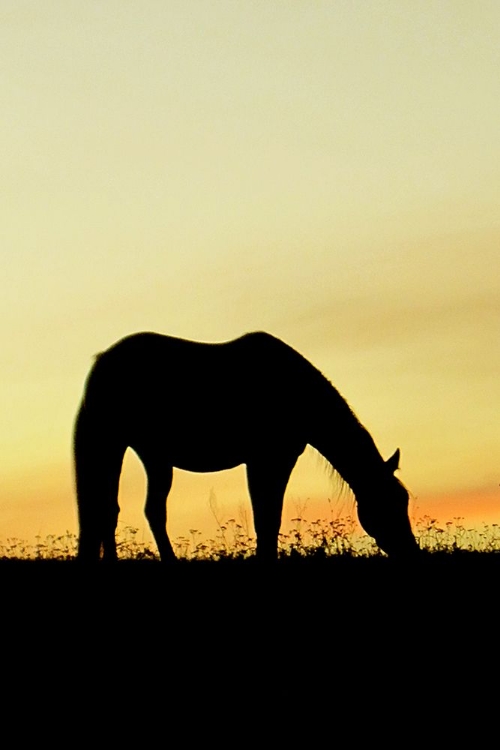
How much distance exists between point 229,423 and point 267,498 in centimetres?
104

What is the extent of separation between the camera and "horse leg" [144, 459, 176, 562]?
11.8 meters

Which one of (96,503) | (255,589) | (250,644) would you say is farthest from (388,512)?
(250,644)

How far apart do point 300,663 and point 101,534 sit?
4699 millimetres

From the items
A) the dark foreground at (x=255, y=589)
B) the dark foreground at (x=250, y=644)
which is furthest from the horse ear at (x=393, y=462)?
the dark foreground at (x=250, y=644)

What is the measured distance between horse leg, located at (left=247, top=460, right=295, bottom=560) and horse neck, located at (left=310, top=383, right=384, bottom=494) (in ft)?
1.50

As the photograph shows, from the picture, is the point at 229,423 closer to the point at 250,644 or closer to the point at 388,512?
the point at 388,512

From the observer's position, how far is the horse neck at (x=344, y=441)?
11.7 metres

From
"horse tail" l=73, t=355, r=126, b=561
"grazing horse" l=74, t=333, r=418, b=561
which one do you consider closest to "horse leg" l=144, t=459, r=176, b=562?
"grazing horse" l=74, t=333, r=418, b=561

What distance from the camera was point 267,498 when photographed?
1137 cm

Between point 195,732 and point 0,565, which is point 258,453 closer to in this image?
point 0,565

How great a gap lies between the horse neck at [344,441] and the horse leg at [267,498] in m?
0.46

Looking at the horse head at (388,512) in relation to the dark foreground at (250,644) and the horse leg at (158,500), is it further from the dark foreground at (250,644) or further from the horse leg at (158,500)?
the horse leg at (158,500)

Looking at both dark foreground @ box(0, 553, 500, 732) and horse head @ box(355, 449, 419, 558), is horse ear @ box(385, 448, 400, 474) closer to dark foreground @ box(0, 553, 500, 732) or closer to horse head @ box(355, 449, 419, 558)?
horse head @ box(355, 449, 419, 558)

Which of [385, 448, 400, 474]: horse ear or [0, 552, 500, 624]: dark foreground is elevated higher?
[385, 448, 400, 474]: horse ear
